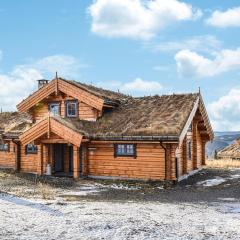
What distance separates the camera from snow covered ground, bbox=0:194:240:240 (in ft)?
38.3

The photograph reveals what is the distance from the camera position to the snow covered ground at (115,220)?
11.7 m

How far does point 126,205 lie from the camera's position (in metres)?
16.6

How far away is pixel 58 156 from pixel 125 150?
594cm

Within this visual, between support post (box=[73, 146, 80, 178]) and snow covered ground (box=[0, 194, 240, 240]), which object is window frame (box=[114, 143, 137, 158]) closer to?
support post (box=[73, 146, 80, 178])

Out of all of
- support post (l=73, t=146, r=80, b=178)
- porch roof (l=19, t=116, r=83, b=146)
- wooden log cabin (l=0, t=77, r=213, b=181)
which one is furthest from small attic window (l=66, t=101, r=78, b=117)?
support post (l=73, t=146, r=80, b=178)

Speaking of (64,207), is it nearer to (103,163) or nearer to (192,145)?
(103,163)

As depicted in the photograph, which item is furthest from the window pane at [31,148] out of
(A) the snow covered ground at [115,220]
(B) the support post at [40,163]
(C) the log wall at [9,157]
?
(A) the snow covered ground at [115,220]

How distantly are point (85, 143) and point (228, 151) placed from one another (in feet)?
73.5

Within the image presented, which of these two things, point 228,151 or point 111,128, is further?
point 228,151

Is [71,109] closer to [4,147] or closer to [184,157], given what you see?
[4,147]

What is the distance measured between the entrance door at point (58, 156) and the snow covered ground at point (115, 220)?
1199cm

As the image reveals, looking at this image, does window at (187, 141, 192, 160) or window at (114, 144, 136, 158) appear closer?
window at (114, 144, 136, 158)

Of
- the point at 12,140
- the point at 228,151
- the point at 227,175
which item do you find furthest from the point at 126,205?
the point at 228,151

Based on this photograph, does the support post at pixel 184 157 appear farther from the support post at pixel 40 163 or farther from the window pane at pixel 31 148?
the window pane at pixel 31 148
